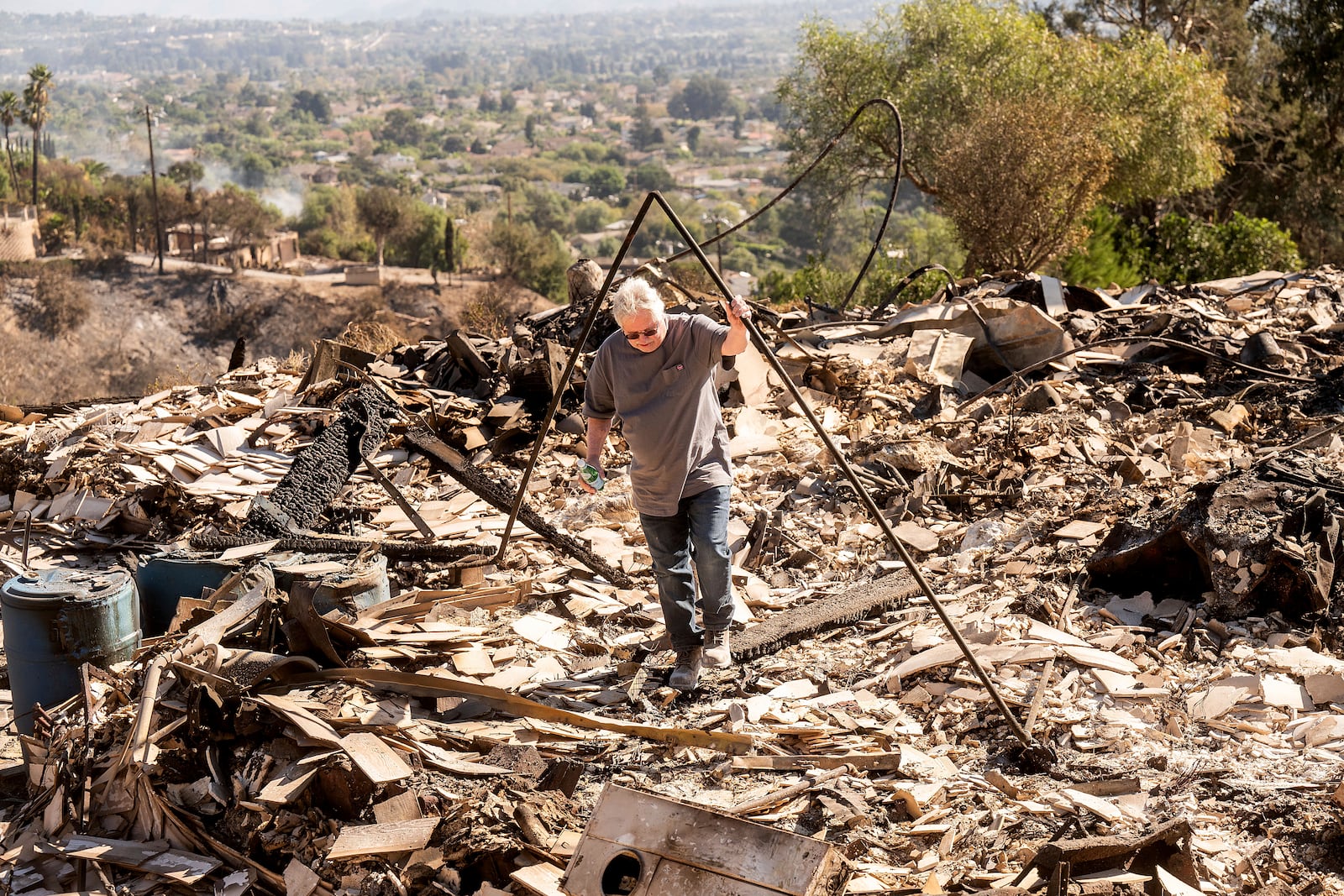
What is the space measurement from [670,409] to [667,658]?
1307 millimetres

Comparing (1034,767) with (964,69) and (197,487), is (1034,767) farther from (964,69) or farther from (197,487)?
(964,69)

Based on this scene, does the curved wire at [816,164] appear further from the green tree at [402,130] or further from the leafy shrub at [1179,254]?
the green tree at [402,130]

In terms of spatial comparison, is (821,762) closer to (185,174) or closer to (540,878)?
(540,878)

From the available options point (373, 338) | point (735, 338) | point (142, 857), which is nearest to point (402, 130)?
point (373, 338)

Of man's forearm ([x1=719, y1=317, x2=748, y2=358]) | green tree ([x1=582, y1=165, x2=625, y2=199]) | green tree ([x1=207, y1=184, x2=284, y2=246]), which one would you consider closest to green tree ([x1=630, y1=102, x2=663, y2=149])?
green tree ([x1=582, y1=165, x2=625, y2=199])

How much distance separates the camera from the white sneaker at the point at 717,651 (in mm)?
4598

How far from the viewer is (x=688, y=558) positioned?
173 inches

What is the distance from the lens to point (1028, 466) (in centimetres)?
670

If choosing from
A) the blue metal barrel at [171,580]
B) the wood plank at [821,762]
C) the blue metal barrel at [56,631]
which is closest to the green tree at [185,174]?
the blue metal barrel at [171,580]

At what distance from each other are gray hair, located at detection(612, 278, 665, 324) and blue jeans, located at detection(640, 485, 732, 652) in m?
0.78

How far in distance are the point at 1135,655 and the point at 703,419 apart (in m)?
2.09

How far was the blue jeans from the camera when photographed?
13.9ft

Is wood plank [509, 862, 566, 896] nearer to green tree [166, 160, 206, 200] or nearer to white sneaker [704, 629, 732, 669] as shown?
white sneaker [704, 629, 732, 669]

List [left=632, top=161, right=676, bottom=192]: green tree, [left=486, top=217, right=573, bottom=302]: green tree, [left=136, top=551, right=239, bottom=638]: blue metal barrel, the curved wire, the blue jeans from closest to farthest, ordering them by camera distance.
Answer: the blue jeans
[left=136, top=551, right=239, bottom=638]: blue metal barrel
the curved wire
[left=486, top=217, right=573, bottom=302]: green tree
[left=632, top=161, right=676, bottom=192]: green tree
